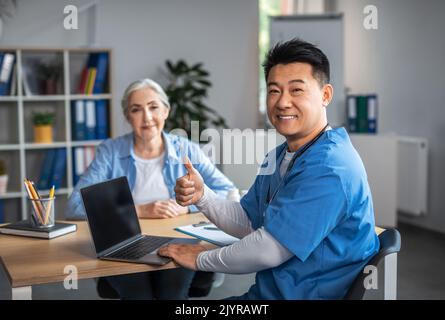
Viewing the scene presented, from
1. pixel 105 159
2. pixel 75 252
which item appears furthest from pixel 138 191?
pixel 75 252

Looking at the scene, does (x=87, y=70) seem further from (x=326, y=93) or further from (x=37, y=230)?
(x=326, y=93)

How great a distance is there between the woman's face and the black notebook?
25.4 inches

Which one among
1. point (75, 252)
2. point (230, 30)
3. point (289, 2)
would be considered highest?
point (289, 2)

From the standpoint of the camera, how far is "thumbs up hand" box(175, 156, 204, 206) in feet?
5.92

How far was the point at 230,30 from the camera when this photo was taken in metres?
5.04

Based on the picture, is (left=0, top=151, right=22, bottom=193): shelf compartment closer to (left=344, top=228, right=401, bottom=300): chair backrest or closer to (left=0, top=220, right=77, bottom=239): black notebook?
(left=0, top=220, right=77, bottom=239): black notebook

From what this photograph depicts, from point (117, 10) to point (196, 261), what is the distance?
339 cm

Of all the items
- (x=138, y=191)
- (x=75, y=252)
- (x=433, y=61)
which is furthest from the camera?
(x=433, y=61)

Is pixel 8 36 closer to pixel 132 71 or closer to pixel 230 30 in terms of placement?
pixel 132 71

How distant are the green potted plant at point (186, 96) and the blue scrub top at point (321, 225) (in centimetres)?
302

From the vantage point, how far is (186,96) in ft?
15.3

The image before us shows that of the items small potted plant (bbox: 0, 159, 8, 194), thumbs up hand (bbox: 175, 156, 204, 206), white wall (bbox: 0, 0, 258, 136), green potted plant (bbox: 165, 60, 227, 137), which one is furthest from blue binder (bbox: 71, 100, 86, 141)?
thumbs up hand (bbox: 175, 156, 204, 206)

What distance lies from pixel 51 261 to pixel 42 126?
2.70 m
